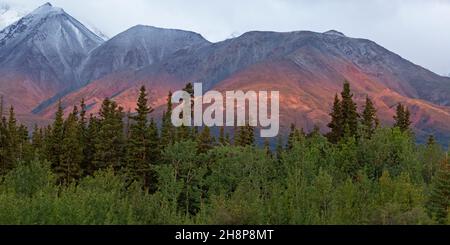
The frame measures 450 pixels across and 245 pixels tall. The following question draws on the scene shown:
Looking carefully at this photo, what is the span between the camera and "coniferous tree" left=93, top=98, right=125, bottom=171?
64625 mm

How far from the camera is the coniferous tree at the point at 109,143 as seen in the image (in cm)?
6462

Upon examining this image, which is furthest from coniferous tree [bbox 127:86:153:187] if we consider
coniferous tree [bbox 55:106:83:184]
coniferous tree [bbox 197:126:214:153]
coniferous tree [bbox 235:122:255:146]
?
coniferous tree [bbox 235:122:255:146]

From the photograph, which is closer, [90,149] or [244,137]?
[90,149]

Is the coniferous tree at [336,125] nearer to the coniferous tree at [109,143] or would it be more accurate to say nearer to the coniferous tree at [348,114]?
the coniferous tree at [348,114]

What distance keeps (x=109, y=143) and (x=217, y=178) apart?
62.3 ft

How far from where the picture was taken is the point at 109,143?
65.3 m

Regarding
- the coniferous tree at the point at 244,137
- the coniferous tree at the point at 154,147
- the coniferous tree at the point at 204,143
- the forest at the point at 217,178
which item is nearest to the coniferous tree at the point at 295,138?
the forest at the point at 217,178

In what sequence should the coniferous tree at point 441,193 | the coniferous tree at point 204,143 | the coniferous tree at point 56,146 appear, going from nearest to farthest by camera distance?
the coniferous tree at point 441,193 → the coniferous tree at point 56,146 → the coniferous tree at point 204,143

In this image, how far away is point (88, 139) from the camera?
6894cm

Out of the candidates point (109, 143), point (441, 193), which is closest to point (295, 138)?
point (109, 143)

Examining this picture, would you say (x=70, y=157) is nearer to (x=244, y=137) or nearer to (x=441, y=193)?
(x=244, y=137)

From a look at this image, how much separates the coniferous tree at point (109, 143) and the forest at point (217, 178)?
0.45ft
